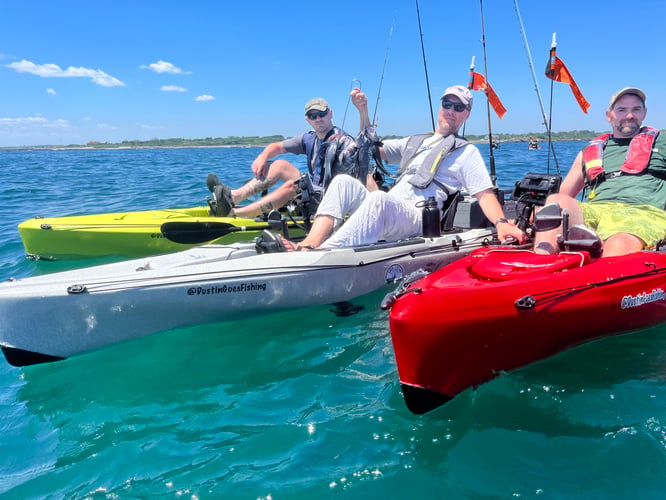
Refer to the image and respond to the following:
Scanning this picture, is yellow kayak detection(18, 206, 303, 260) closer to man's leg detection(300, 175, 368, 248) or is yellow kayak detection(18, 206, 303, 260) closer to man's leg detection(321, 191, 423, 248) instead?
man's leg detection(300, 175, 368, 248)

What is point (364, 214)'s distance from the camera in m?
3.84

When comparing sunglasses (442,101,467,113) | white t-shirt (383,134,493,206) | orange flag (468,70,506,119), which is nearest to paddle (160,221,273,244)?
white t-shirt (383,134,493,206)

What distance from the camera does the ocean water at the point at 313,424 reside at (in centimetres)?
216

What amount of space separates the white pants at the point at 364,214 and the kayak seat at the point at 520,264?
111 centimetres

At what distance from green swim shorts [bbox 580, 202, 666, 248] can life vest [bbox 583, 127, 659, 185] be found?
15.8 inches

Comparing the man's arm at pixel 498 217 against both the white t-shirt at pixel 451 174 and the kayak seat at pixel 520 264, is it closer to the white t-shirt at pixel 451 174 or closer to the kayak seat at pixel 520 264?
the white t-shirt at pixel 451 174

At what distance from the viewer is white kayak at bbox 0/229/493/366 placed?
3043 mm

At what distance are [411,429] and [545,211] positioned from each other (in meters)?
1.52

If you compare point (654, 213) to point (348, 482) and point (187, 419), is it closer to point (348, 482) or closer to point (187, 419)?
point (348, 482)

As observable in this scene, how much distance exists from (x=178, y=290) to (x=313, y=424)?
1286mm

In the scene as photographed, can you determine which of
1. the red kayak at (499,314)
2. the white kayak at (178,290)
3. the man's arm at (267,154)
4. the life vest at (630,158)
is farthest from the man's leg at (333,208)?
the man's arm at (267,154)

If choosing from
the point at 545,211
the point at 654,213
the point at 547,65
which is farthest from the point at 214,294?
the point at 547,65

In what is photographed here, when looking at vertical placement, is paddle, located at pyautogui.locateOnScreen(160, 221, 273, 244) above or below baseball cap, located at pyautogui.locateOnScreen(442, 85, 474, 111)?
below

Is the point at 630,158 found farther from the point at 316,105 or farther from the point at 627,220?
the point at 316,105
